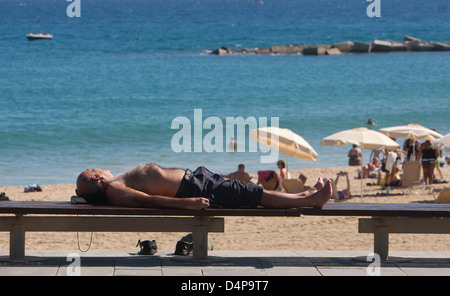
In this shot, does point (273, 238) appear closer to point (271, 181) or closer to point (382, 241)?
point (382, 241)

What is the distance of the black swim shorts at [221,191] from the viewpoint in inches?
247

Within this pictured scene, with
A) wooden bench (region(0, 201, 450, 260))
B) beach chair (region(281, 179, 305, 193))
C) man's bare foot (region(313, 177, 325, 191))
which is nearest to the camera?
wooden bench (region(0, 201, 450, 260))

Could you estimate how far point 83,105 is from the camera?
134 ft

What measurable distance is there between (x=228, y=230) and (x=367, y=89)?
38295 mm

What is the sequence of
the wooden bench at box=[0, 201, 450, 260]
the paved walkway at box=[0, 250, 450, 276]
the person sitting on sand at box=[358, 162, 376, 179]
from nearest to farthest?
the paved walkway at box=[0, 250, 450, 276] < the wooden bench at box=[0, 201, 450, 260] < the person sitting on sand at box=[358, 162, 376, 179]

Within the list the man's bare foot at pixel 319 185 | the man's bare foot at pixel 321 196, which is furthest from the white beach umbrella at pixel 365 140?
the man's bare foot at pixel 321 196

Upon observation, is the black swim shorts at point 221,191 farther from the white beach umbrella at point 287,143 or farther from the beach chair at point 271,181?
the beach chair at point 271,181

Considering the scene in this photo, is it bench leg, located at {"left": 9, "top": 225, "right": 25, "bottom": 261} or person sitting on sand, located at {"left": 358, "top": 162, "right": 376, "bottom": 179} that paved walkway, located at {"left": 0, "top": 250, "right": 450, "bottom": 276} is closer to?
bench leg, located at {"left": 9, "top": 225, "right": 25, "bottom": 261}

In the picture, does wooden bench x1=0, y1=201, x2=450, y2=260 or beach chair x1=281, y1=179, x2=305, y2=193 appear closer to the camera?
wooden bench x1=0, y1=201, x2=450, y2=260

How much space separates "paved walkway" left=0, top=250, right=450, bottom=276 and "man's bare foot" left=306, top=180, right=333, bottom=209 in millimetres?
513

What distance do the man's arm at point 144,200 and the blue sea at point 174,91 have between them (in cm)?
1435

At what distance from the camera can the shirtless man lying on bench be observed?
623 centimetres

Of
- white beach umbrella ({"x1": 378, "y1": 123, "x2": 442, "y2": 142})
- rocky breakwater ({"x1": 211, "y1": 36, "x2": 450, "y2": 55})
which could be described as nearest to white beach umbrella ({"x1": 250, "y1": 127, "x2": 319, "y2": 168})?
white beach umbrella ({"x1": 378, "y1": 123, "x2": 442, "y2": 142})

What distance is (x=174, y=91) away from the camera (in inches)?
1823
